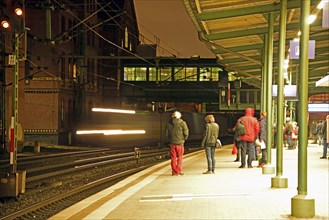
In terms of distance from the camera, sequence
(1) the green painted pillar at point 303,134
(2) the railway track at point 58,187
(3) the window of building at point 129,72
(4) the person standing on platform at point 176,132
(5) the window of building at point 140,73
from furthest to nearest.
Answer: (3) the window of building at point 129,72
(5) the window of building at point 140,73
(4) the person standing on platform at point 176,132
(2) the railway track at point 58,187
(1) the green painted pillar at point 303,134

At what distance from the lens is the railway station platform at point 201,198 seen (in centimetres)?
877

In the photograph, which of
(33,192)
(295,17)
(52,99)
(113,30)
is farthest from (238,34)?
(113,30)

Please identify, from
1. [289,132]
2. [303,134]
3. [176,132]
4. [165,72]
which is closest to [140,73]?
[165,72]

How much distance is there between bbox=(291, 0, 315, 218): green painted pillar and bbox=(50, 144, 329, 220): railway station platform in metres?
0.20

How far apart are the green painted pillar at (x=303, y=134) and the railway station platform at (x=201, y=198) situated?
0.65ft

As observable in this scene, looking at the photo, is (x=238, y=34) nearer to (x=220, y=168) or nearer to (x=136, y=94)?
(x=220, y=168)

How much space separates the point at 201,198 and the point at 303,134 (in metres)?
3.03

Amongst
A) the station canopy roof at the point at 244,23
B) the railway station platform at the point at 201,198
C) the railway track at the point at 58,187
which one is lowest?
the railway track at the point at 58,187

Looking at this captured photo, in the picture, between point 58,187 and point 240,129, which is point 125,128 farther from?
point 240,129

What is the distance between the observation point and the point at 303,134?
26.3 feet

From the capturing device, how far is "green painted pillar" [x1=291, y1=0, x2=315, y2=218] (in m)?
8.03

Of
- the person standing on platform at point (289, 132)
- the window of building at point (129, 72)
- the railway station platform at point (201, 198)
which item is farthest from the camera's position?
the window of building at point (129, 72)

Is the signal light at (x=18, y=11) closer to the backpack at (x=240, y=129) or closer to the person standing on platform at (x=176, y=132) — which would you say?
the person standing on platform at (x=176, y=132)

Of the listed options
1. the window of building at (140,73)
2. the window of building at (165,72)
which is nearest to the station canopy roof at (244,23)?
the window of building at (165,72)
